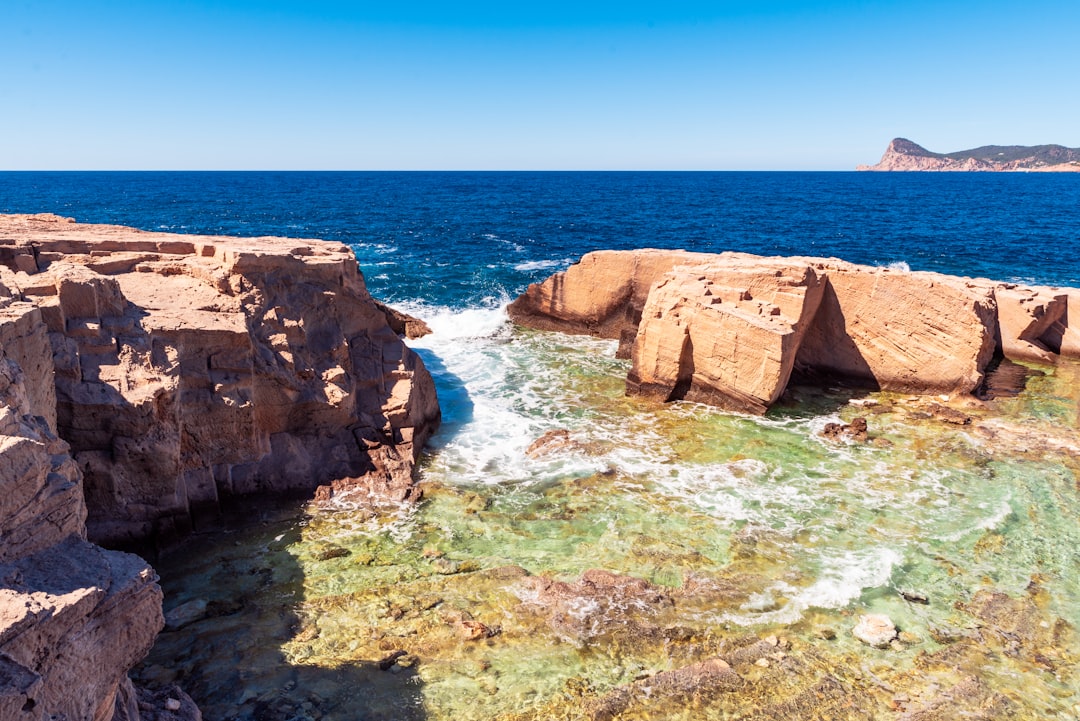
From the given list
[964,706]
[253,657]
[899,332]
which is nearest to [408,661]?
[253,657]

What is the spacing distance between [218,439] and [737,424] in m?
10.1

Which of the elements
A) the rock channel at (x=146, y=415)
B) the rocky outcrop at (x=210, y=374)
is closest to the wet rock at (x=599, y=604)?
the rock channel at (x=146, y=415)

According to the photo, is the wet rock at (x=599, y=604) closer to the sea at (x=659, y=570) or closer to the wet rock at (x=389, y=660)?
the sea at (x=659, y=570)

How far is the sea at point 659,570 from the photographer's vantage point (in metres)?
6.91

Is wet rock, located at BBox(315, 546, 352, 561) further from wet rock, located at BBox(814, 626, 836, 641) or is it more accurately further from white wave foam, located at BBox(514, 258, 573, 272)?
white wave foam, located at BBox(514, 258, 573, 272)

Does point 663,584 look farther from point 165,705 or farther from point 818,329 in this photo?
point 818,329

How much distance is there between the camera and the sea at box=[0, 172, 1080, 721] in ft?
22.7

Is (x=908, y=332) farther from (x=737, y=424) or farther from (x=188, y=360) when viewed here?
(x=188, y=360)

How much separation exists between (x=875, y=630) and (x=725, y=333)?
25.6 feet

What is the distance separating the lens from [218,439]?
10.1m

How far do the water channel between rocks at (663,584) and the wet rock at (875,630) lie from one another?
0.34 feet

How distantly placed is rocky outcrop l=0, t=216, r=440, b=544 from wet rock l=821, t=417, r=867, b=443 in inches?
327

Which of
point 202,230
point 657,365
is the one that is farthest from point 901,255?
point 202,230

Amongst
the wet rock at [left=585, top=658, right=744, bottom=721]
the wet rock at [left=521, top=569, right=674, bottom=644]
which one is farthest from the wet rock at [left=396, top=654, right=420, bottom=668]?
the wet rock at [left=585, top=658, right=744, bottom=721]
